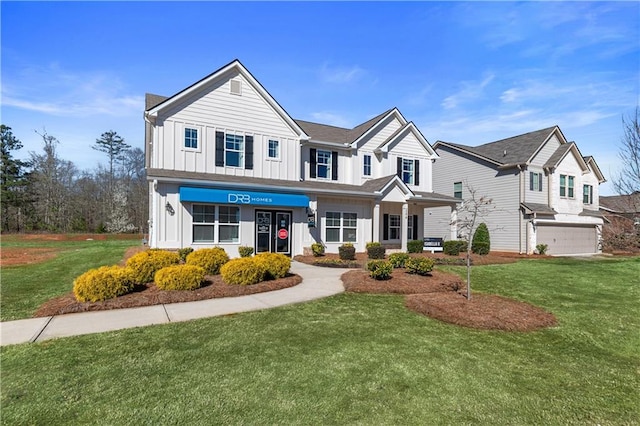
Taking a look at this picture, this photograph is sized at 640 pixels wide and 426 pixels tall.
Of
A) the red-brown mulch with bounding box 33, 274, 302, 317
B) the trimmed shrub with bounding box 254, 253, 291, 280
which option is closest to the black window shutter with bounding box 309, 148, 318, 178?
the trimmed shrub with bounding box 254, 253, 291, 280

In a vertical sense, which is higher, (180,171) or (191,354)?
(180,171)

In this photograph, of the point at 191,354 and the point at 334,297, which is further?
the point at 334,297

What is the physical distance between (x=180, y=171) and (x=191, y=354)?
11.6 metres

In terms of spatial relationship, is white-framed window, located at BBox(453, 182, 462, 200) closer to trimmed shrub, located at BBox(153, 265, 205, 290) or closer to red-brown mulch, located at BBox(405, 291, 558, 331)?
red-brown mulch, located at BBox(405, 291, 558, 331)

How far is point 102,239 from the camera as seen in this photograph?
33594mm

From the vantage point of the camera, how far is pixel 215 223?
49.0 ft

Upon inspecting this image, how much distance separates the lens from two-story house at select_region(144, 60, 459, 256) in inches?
564

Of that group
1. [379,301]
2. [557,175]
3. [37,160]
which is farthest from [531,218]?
[37,160]

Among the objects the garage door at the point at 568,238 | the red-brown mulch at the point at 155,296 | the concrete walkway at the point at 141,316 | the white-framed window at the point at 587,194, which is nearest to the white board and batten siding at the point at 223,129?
the red-brown mulch at the point at 155,296

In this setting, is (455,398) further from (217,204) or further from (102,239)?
(102,239)

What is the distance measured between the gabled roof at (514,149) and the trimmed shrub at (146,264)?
2323 cm

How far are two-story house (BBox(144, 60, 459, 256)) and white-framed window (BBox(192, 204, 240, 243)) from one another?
44mm

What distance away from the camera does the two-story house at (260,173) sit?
14328 mm

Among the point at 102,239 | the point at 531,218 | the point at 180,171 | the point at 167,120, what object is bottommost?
the point at 102,239
